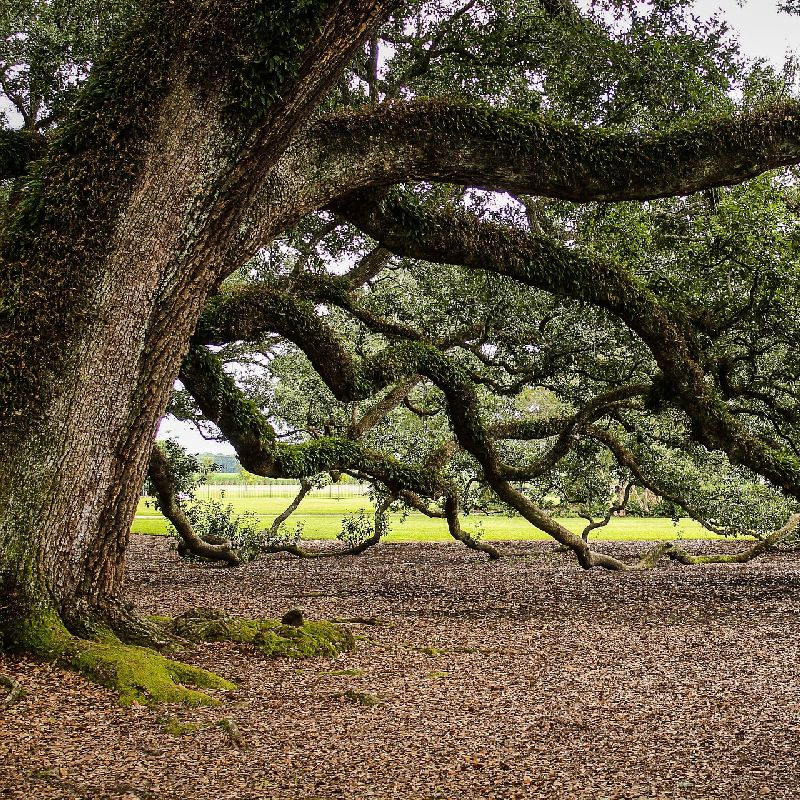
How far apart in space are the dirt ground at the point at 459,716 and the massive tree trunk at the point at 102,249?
0.97 metres

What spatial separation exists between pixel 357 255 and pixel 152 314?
27.1ft

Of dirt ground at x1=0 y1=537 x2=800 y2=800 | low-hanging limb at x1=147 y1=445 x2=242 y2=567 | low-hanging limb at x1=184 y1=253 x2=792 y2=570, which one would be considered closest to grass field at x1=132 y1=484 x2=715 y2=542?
low-hanging limb at x1=147 y1=445 x2=242 y2=567

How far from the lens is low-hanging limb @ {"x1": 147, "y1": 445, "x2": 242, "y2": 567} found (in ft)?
39.5

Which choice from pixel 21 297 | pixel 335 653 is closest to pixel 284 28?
pixel 21 297

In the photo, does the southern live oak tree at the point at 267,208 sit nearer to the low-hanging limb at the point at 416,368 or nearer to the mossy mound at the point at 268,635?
the low-hanging limb at the point at 416,368

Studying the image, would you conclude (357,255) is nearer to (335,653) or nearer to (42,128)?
(42,128)

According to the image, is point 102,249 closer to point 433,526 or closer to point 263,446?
point 263,446

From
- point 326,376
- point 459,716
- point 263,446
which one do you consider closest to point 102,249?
point 459,716

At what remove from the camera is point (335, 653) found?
24.0ft

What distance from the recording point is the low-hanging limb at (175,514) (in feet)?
39.5

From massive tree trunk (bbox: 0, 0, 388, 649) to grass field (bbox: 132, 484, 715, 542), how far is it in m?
18.3

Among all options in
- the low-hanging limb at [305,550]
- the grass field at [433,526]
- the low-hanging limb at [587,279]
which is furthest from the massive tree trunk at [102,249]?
the grass field at [433,526]

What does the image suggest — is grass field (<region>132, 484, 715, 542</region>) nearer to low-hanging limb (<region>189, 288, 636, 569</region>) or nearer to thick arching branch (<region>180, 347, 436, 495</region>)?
thick arching branch (<region>180, 347, 436, 495</region>)

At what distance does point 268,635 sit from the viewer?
7.27 metres
